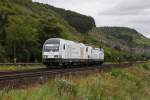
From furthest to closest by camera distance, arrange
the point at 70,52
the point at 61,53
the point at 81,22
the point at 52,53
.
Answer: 1. the point at 81,22
2. the point at 70,52
3. the point at 61,53
4. the point at 52,53

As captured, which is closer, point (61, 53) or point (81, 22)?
point (61, 53)

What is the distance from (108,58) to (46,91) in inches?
3560

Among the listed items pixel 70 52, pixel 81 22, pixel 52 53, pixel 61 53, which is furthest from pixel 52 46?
pixel 81 22

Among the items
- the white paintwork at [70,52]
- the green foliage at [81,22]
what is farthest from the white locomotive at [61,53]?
the green foliage at [81,22]

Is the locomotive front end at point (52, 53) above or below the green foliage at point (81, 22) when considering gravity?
below

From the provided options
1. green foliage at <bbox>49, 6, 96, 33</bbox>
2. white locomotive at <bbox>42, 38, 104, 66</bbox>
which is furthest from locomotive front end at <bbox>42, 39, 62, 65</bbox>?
green foliage at <bbox>49, 6, 96, 33</bbox>

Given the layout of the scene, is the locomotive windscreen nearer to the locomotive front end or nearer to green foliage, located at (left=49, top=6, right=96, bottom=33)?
the locomotive front end

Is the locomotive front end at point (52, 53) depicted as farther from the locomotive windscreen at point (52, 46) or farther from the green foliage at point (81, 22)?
the green foliage at point (81, 22)

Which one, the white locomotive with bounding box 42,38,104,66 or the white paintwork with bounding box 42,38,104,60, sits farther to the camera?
the white paintwork with bounding box 42,38,104,60

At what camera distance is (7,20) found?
6256cm

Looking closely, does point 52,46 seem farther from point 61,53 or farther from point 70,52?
point 70,52

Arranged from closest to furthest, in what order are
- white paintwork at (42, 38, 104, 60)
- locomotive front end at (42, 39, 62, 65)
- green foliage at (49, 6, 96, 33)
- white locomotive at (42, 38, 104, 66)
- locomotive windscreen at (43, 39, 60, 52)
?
locomotive front end at (42, 39, 62, 65)
white locomotive at (42, 38, 104, 66)
white paintwork at (42, 38, 104, 60)
locomotive windscreen at (43, 39, 60, 52)
green foliage at (49, 6, 96, 33)

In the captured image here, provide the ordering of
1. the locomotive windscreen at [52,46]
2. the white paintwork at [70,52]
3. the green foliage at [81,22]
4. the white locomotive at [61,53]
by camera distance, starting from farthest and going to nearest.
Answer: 1. the green foliage at [81,22]
2. the locomotive windscreen at [52,46]
3. the white paintwork at [70,52]
4. the white locomotive at [61,53]

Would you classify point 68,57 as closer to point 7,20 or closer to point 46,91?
point 7,20
